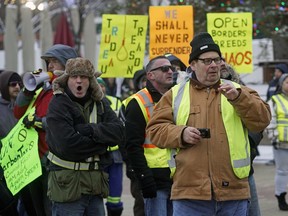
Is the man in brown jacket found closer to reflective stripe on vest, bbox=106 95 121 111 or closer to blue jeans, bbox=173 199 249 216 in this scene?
blue jeans, bbox=173 199 249 216

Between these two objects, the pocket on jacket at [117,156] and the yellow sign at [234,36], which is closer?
the pocket on jacket at [117,156]

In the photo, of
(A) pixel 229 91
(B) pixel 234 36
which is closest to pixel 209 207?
(A) pixel 229 91

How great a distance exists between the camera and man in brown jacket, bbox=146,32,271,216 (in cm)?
527

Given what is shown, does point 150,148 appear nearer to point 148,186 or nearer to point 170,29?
point 148,186

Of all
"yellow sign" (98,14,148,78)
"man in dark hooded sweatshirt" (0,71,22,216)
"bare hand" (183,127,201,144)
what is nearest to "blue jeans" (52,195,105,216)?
"bare hand" (183,127,201,144)

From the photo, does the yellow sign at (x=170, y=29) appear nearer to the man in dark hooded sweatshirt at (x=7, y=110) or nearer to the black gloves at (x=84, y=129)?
the man in dark hooded sweatshirt at (x=7, y=110)

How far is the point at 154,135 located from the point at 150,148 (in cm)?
152

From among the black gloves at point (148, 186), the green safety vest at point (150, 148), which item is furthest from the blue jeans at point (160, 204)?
the green safety vest at point (150, 148)

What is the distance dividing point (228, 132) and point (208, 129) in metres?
0.16

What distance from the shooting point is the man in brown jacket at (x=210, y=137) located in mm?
5270

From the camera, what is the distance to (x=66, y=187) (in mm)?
6266

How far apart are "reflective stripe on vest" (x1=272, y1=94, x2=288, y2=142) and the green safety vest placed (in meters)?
3.98

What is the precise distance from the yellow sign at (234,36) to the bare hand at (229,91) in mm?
6458

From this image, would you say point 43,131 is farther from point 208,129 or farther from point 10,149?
point 208,129
